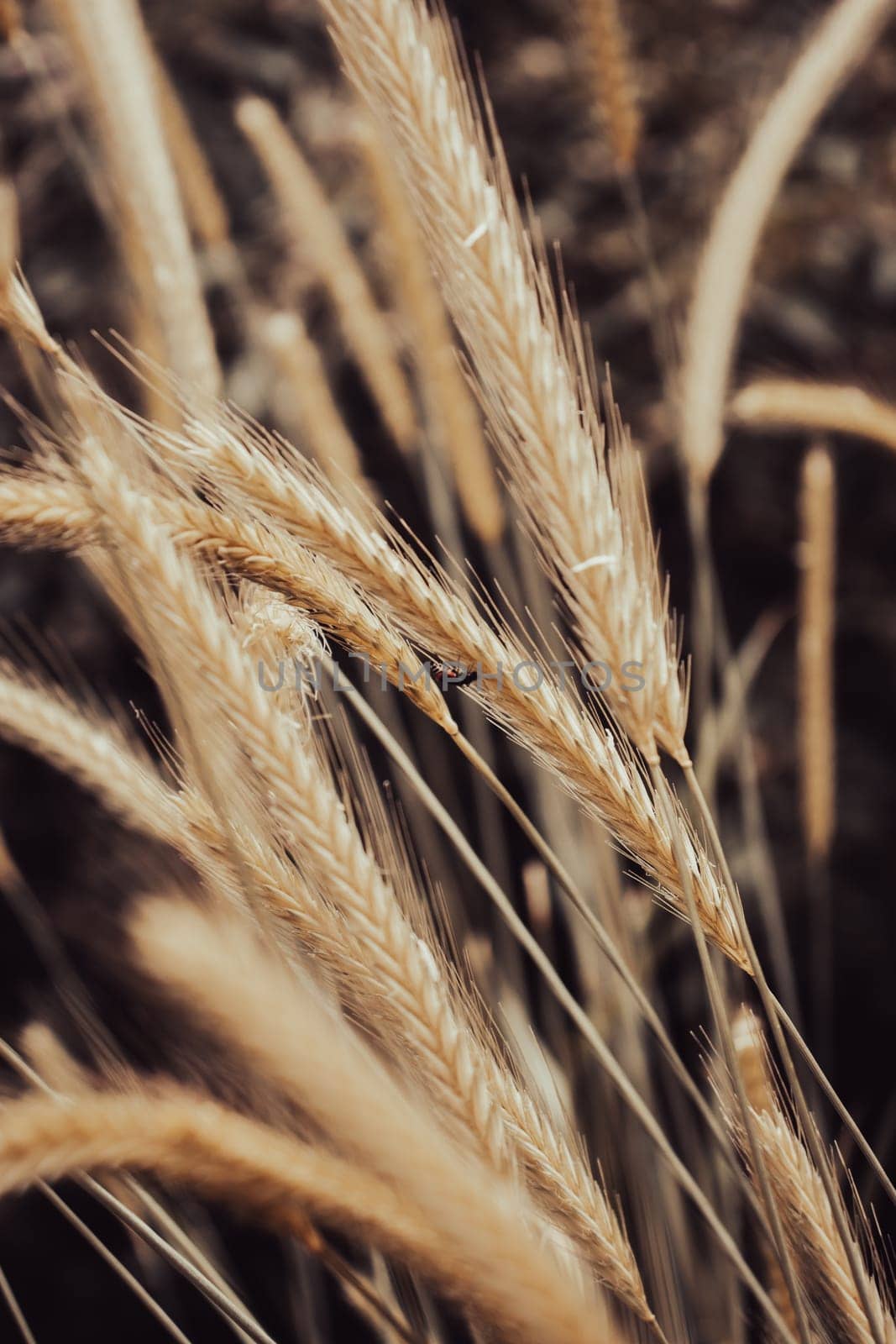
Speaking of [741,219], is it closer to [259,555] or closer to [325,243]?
[325,243]

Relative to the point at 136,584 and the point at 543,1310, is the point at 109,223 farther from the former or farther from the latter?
the point at 543,1310

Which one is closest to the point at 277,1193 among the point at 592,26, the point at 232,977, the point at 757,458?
the point at 232,977

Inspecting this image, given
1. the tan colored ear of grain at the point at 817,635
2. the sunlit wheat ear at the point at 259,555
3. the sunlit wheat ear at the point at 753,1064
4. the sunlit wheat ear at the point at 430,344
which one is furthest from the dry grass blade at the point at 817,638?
the sunlit wheat ear at the point at 259,555

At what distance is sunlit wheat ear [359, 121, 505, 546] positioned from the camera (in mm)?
750

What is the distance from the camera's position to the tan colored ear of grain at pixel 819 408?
638mm

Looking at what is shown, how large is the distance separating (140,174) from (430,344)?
0.83 ft

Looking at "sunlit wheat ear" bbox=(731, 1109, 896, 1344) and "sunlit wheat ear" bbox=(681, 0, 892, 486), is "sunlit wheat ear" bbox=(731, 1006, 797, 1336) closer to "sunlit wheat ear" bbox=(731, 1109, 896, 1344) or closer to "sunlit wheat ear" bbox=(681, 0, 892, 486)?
"sunlit wheat ear" bbox=(731, 1109, 896, 1344)

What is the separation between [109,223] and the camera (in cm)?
58

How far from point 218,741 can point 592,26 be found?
56 cm

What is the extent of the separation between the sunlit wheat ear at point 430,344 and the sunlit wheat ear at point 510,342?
0.39 meters

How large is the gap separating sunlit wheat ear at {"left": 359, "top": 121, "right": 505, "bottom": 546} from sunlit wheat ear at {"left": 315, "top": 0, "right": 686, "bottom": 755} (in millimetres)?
393

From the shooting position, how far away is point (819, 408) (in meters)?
0.67

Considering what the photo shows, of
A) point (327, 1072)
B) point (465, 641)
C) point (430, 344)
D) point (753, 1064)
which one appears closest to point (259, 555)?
point (465, 641)

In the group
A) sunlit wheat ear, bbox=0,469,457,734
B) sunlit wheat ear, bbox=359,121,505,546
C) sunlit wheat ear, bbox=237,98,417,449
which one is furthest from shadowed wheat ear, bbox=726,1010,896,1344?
sunlit wheat ear, bbox=237,98,417,449
